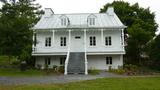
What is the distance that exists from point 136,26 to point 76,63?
12138mm

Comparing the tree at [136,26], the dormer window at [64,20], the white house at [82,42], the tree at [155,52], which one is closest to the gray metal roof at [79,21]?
the white house at [82,42]

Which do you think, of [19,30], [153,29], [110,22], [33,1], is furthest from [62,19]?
[33,1]

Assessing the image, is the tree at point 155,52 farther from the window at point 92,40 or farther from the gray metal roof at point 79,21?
the window at point 92,40

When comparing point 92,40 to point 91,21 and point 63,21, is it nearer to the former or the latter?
point 91,21

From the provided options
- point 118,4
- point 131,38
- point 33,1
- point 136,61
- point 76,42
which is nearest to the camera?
point 76,42

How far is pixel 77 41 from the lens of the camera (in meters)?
38.6

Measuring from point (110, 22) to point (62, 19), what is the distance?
6350mm

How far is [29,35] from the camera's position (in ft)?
105

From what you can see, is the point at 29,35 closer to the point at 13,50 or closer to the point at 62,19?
the point at 13,50

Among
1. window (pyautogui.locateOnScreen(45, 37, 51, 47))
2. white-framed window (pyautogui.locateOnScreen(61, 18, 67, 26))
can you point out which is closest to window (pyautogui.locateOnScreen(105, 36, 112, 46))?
white-framed window (pyautogui.locateOnScreen(61, 18, 67, 26))

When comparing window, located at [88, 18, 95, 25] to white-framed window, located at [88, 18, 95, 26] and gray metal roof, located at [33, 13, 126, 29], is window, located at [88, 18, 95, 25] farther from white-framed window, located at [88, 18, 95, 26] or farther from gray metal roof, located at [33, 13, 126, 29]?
gray metal roof, located at [33, 13, 126, 29]

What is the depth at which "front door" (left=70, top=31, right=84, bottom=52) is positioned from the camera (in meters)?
38.2

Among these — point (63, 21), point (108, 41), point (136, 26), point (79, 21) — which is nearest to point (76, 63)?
point (108, 41)

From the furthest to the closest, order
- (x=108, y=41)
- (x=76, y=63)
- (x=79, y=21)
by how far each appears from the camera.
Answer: (x=79, y=21) < (x=108, y=41) < (x=76, y=63)
